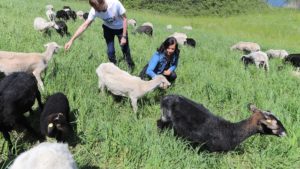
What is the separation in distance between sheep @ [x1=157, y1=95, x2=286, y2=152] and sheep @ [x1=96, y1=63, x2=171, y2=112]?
127cm

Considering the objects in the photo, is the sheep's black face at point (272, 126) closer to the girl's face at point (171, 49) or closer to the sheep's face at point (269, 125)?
the sheep's face at point (269, 125)

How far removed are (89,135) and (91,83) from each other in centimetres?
229

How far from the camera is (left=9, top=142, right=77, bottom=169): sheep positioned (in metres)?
3.55

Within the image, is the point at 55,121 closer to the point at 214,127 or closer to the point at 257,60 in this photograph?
the point at 214,127

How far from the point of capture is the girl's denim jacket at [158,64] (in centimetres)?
792

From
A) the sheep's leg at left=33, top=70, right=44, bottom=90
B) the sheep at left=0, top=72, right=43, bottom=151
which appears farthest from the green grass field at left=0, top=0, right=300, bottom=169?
the sheep at left=0, top=72, right=43, bottom=151

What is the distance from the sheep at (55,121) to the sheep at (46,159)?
130 cm

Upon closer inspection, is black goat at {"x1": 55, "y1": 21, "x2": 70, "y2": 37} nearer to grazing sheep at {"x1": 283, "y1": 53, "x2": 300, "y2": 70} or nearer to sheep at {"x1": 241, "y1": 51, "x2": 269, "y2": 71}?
sheep at {"x1": 241, "y1": 51, "x2": 269, "y2": 71}

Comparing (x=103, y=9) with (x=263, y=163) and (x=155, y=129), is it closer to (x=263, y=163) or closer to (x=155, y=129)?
(x=155, y=129)

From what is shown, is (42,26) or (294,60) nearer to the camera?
(42,26)

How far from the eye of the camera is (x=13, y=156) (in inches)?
201

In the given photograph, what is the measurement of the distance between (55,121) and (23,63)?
2725 mm

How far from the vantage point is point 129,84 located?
23.5ft

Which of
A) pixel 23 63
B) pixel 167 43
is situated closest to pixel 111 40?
pixel 167 43
